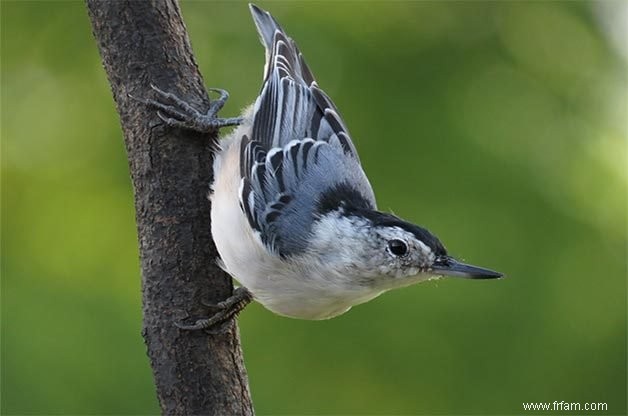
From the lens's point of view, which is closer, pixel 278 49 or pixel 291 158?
pixel 291 158

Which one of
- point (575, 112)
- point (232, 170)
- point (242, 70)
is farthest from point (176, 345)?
point (575, 112)

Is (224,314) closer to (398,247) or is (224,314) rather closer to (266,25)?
(398,247)

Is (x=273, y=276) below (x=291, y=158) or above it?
below

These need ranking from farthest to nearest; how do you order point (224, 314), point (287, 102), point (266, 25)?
1. point (266, 25)
2. point (287, 102)
3. point (224, 314)

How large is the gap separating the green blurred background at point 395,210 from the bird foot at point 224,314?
1.63 feet

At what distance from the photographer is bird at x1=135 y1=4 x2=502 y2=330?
213 centimetres

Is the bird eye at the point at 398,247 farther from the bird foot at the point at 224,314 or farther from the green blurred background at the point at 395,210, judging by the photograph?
the green blurred background at the point at 395,210

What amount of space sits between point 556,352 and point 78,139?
63.1 inches

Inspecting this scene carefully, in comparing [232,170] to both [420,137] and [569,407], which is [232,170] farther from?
[569,407]

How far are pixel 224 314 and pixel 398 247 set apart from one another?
0.46m

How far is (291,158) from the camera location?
2389 mm

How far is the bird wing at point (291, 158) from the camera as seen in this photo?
88.8 inches

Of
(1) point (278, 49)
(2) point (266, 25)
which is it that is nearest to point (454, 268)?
(1) point (278, 49)

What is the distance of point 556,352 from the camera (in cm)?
278
